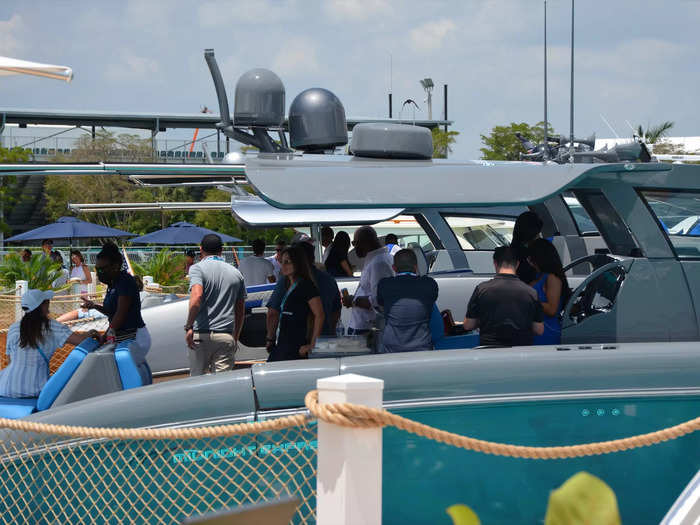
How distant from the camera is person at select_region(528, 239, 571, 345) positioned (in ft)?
17.0

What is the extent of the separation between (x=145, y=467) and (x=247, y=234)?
38.7 m

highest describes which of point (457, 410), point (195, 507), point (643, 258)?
point (643, 258)

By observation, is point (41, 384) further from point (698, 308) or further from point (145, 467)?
point (698, 308)

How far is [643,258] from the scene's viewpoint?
15.7ft

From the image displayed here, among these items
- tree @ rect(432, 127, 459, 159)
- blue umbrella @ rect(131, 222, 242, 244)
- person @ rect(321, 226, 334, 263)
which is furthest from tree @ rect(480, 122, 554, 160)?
person @ rect(321, 226, 334, 263)

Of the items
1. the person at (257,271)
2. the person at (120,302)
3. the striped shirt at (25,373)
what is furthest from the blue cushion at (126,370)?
the person at (257,271)

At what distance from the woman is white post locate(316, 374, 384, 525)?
3.00 metres

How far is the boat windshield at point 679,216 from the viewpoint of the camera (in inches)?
188

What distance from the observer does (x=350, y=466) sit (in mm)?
2424

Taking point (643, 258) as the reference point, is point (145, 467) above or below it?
below

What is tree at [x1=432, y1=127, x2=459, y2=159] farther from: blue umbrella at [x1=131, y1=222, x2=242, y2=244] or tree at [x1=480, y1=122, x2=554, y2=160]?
blue umbrella at [x1=131, y1=222, x2=242, y2=244]

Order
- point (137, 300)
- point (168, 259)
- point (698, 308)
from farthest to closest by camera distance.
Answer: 1. point (168, 259)
2. point (137, 300)
3. point (698, 308)

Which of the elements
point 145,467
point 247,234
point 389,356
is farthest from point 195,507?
point 247,234

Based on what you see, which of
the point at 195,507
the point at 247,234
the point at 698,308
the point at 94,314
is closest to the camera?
the point at 195,507
